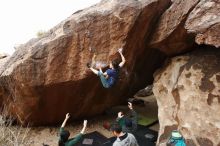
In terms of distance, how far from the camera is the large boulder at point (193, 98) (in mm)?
8227

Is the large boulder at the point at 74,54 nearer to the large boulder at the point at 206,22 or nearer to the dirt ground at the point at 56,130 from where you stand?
the dirt ground at the point at 56,130

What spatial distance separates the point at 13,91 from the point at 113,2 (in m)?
3.73

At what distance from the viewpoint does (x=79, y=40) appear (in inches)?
379

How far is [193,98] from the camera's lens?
8602mm

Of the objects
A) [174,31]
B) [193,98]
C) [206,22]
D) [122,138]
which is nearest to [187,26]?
[206,22]

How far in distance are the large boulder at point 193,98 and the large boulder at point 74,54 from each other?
1299 mm

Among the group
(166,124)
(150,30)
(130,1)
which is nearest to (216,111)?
(166,124)

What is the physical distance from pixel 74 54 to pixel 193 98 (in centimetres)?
324

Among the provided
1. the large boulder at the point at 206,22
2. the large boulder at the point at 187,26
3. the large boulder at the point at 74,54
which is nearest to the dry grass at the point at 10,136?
the large boulder at the point at 74,54

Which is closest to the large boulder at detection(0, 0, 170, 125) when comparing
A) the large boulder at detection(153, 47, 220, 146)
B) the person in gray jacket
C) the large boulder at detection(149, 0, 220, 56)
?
the large boulder at detection(149, 0, 220, 56)

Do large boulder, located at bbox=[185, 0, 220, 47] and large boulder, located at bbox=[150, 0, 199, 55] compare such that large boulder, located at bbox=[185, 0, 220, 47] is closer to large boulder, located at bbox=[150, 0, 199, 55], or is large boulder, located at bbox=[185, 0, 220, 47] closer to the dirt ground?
large boulder, located at bbox=[150, 0, 199, 55]

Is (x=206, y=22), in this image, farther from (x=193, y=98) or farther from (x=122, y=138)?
(x=122, y=138)

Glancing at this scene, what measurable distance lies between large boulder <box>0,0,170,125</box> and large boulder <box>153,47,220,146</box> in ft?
4.26

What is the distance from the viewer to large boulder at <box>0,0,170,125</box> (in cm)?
948
